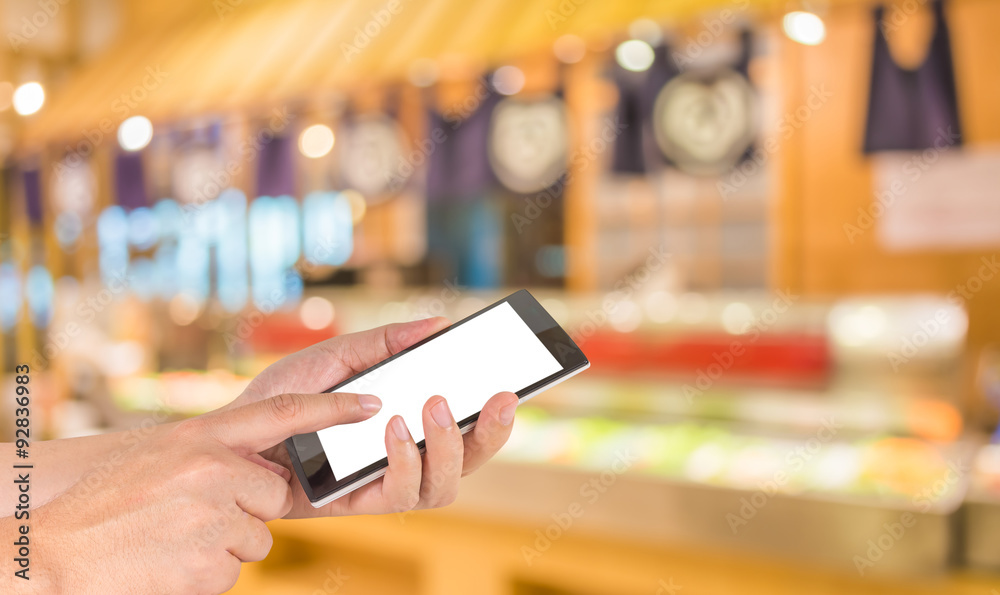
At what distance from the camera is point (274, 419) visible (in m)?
0.91

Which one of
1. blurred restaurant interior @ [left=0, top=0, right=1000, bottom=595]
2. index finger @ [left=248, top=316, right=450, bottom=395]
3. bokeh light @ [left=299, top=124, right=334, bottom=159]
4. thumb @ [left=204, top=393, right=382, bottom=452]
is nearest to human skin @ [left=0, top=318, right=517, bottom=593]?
thumb @ [left=204, top=393, right=382, bottom=452]

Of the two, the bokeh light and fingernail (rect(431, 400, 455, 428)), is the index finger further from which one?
the bokeh light

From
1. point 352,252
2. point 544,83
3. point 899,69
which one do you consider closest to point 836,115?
point 899,69

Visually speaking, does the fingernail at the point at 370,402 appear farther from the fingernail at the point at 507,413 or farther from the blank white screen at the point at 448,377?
the fingernail at the point at 507,413

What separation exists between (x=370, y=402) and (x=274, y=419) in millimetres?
130

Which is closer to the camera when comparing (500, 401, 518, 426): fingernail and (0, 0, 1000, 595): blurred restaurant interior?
(500, 401, 518, 426): fingernail

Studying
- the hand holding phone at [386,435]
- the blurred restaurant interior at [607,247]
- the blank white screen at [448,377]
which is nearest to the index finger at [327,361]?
the hand holding phone at [386,435]

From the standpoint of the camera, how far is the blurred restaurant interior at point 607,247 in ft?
7.44

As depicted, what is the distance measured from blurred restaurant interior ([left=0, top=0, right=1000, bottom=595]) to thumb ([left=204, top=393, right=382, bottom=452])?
1.54 metres

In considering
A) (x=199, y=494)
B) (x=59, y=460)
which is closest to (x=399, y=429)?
(x=199, y=494)

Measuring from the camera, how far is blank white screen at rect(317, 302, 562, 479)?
40.1 inches

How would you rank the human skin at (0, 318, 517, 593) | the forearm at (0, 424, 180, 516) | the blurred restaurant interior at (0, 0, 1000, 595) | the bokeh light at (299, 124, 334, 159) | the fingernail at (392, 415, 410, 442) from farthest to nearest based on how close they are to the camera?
the bokeh light at (299, 124, 334, 159) < the blurred restaurant interior at (0, 0, 1000, 595) < the forearm at (0, 424, 180, 516) < the fingernail at (392, 415, 410, 442) < the human skin at (0, 318, 517, 593)

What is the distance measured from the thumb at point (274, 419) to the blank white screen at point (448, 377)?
3.1 inches

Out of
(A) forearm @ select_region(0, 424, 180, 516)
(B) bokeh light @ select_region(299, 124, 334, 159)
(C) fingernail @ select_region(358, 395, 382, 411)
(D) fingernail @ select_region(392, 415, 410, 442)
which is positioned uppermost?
(B) bokeh light @ select_region(299, 124, 334, 159)
